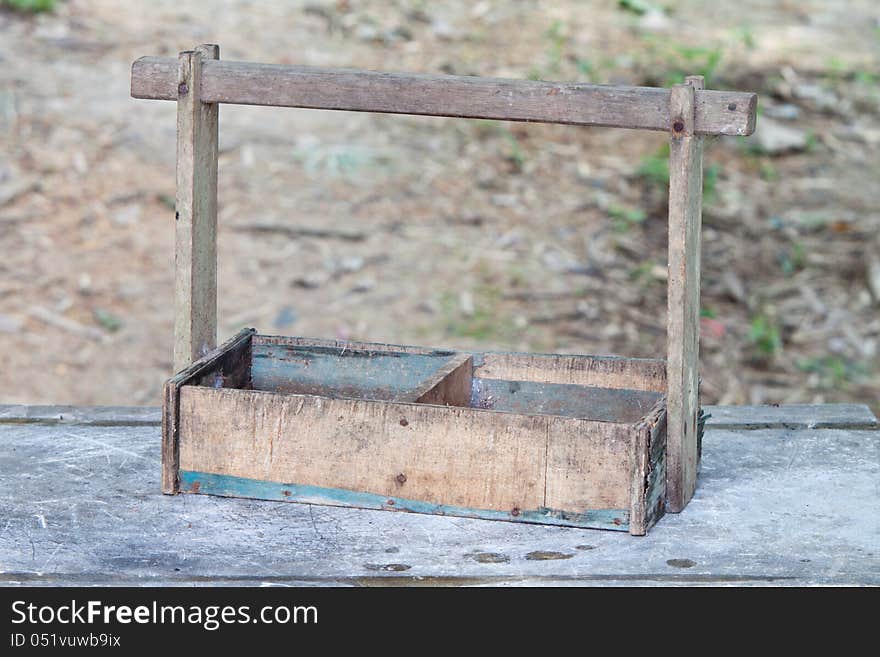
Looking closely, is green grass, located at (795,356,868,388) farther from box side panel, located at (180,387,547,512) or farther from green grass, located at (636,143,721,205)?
box side panel, located at (180,387,547,512)

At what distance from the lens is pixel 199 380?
225 centimetres

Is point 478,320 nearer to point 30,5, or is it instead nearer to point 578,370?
point 578,370

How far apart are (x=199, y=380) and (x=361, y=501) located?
0.33m

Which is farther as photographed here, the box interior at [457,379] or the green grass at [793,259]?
the green grass at [793,259]

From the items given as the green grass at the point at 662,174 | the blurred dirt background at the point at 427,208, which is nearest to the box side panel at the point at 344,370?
the blurred dirt background at the point at 427,208

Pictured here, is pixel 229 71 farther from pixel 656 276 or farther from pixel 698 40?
pixel 698 40

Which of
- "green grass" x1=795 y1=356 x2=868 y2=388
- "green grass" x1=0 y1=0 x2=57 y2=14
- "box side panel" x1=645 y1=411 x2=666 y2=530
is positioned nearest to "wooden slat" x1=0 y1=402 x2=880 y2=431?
"box side panel" x1=645 y1=411 x2=666 y2=530

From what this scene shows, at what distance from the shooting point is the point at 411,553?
6.54 ft

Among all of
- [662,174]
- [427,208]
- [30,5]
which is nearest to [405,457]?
[427,208]

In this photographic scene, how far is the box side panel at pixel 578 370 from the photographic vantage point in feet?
A: 7.69

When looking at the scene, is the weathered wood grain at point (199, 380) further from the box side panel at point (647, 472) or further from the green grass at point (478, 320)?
the green grass at point (478, 320)

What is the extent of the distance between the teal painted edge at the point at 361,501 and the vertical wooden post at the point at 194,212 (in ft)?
0.68

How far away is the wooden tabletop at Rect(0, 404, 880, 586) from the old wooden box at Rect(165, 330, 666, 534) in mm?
31

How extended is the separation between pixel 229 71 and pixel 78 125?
3613 mm
